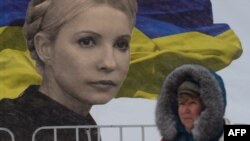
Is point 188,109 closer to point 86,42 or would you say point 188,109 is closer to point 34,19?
point 86,42

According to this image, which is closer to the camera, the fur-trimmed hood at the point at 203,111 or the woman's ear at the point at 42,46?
the fur-trimmed hood at the point at 203,111

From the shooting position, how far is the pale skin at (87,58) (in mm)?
2729

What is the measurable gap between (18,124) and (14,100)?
12 cm

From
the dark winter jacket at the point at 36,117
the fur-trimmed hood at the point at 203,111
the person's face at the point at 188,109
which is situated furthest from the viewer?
the dark winter jacket at the point at 36,117

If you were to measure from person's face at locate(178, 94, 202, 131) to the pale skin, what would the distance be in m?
0.62

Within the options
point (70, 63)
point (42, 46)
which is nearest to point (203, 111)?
point (70, 63)

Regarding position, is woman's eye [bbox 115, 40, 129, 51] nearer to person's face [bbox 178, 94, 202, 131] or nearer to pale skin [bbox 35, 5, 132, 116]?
pale skin [bbox 35, 5, 132, 116]

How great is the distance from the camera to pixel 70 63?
2736 mm

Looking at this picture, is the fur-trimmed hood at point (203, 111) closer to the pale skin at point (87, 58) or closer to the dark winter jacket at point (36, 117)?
the pale skin at point (87, 58)

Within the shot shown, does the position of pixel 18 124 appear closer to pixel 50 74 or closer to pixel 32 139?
pixel 32 139

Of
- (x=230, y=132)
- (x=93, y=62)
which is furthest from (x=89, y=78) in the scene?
(x=230, y=132)

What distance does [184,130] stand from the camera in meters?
2.14

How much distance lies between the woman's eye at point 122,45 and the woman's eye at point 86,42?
0.12m

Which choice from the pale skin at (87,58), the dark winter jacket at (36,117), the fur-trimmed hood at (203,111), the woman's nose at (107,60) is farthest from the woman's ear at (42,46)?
the fur-trimmed hood at (203,111)
